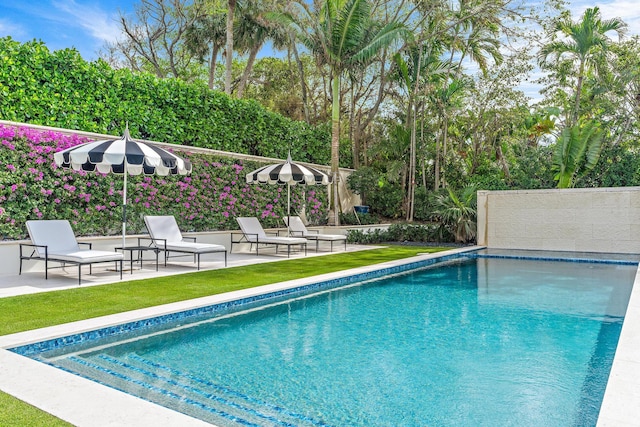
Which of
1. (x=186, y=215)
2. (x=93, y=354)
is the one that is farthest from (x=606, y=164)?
(x=93, y=354)

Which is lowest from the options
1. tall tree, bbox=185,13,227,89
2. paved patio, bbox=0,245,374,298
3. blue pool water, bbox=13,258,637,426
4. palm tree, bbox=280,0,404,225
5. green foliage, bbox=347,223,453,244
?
blue pool water, bbox=13,258,637,426

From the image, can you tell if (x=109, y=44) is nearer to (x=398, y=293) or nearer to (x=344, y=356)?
(x=398, y=293)

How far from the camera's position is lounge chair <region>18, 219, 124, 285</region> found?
8.84 m

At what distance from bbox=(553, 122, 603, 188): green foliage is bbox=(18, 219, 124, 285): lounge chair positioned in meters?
15.1

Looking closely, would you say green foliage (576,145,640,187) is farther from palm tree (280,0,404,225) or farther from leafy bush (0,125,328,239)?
leafy bush (0,125,328,239)

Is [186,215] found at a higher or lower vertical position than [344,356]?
higher

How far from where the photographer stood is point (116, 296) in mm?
7598

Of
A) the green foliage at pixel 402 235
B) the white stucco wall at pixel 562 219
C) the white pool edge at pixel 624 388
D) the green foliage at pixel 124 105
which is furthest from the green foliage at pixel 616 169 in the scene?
the white pool edge at pixel 624 388

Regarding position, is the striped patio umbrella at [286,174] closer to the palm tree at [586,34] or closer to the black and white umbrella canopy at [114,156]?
the black and white umbrella canopy at [114,156]

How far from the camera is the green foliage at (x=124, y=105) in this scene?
35.1ft

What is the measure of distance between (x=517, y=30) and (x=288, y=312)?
17852 mm

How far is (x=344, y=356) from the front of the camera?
18.3ft

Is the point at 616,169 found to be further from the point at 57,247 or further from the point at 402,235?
the point at 57,247

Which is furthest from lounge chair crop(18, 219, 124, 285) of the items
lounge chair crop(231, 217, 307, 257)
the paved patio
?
lounge chair crop(231, 217, 307, 257)
